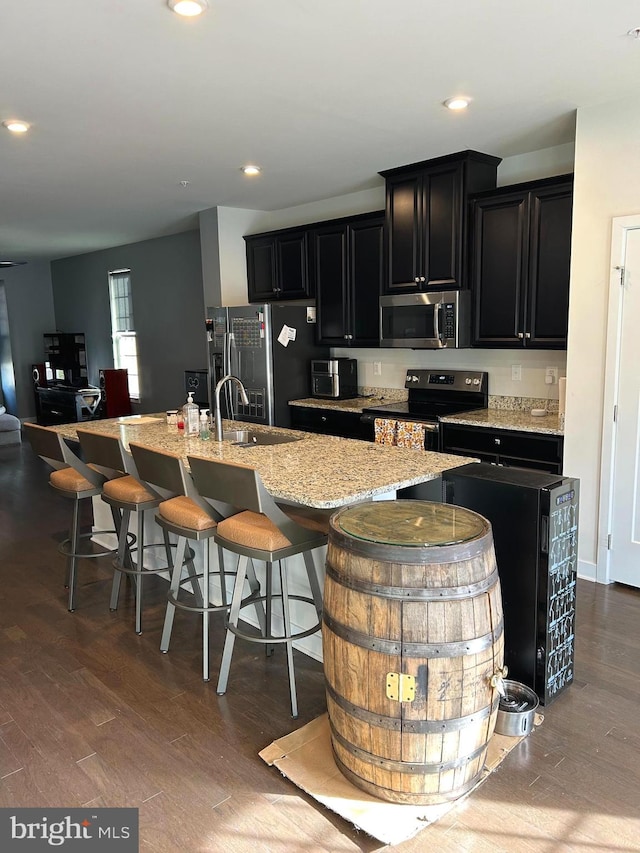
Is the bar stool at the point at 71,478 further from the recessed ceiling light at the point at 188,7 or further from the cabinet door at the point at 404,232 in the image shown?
the cabinet door at the point at 404,232

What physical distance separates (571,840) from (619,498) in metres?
2.07

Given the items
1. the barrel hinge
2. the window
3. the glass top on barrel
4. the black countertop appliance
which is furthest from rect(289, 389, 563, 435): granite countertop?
the window

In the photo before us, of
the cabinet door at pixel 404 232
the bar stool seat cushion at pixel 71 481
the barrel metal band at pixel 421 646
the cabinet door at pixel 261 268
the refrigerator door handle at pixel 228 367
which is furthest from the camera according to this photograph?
the cabinet door at pixel 261 268

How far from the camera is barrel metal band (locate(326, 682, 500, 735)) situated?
1.71 metres

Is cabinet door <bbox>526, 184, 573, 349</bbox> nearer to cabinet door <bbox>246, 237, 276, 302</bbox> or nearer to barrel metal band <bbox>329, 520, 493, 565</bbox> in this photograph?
barrel metal band <bbox>329, 520, 493, 565</bbox>

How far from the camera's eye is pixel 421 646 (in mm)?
1686

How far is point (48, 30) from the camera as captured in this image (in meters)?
2.35

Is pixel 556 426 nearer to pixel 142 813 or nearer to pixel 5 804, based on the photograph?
pixel 142 813

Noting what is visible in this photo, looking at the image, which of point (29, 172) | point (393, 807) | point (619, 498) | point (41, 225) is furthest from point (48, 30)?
point (41, 225)

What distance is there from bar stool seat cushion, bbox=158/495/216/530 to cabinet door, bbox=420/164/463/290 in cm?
241

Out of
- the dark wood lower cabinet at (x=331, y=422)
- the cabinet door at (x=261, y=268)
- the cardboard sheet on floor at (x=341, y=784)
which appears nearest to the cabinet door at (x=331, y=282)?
the cabinet door at (x=261, y=268)

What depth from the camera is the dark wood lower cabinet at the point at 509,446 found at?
364 centimetres

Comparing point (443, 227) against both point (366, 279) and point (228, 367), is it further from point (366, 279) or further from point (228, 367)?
point (228, 367)

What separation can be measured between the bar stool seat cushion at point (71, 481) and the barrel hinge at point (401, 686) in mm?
2095
